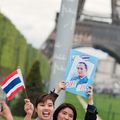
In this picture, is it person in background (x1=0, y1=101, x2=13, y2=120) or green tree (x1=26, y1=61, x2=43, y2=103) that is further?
green tree (x1=26, y1=61, x2=43, y2=103)

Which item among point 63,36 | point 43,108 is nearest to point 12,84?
point 43,108

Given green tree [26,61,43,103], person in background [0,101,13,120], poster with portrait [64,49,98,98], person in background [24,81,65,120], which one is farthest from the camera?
green tree [26,61,43,103]

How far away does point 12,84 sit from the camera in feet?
18.1

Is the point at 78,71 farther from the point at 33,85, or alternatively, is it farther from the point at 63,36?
the point at 33,85

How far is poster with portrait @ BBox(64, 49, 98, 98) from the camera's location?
6.02 metres

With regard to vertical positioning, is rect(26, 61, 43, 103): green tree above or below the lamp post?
below

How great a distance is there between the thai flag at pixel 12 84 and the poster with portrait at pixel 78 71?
68 centimetres

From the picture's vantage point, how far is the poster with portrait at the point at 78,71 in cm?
602

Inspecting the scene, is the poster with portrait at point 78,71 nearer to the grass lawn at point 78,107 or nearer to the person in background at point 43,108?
the person in background at point 43,108

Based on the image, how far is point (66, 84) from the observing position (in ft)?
19.9

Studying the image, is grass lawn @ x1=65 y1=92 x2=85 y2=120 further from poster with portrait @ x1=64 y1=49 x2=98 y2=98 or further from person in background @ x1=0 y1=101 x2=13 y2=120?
person in background @ x1=0 y1=101 x2=13 y2=120

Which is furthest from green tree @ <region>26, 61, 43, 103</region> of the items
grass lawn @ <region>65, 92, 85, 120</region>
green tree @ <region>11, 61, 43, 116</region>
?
grass lawn @ <region>65, 92, 85, 120</region>

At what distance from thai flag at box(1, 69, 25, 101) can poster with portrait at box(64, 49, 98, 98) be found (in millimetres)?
675

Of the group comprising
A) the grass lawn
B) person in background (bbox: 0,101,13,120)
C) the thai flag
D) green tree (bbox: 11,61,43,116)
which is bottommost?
the grass lawn
